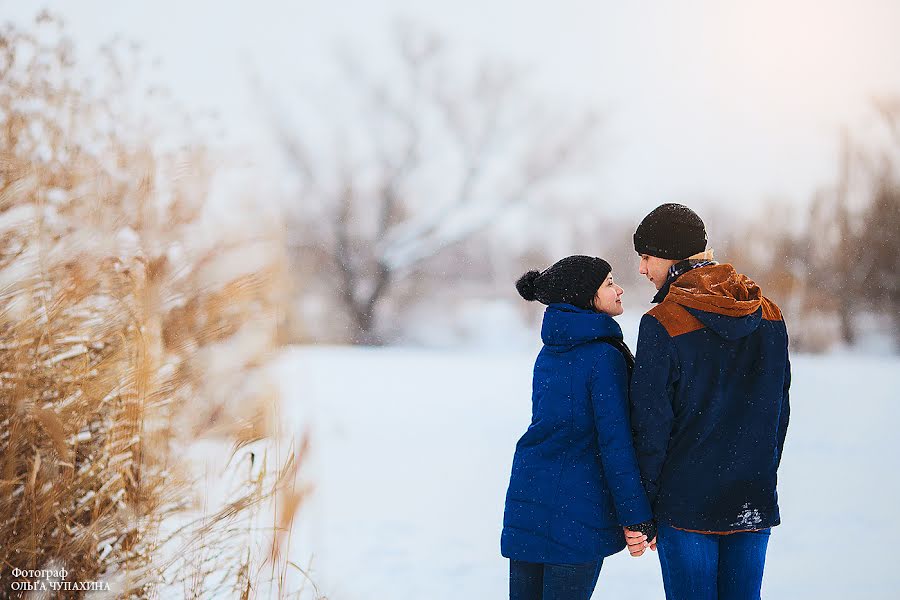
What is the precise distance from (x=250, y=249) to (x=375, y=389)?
5.29 m

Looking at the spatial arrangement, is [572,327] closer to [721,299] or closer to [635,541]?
[721,299]

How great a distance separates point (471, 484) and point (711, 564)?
11.8ft

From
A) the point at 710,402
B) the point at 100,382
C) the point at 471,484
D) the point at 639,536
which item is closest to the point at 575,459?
the point at 639,536

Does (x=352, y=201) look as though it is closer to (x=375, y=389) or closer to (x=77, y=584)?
(x=375, y=389)

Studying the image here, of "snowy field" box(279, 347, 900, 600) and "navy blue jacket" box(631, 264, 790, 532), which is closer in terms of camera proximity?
"navy blue jacket" box(631, 264, 790, 532)

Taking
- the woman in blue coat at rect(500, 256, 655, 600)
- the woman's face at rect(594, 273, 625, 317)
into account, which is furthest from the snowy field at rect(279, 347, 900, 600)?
the woman's face at rect(594, 273, 625, 317)

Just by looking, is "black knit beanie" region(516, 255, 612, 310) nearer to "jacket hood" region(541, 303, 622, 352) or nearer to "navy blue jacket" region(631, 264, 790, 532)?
"jacket hood" region(541, 303, 622, 352)

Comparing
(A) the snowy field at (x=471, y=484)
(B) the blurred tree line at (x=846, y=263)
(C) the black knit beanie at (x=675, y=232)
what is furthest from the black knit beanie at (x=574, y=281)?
(B) the blurred tree line at (x=846, y=263)

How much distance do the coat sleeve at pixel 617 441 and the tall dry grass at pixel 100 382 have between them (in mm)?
1048

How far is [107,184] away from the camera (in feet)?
9.50

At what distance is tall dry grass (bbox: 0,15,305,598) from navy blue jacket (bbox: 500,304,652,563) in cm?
88

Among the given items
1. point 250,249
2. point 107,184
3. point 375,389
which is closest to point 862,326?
point 375,389

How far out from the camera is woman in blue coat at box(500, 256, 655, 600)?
170 centimetres

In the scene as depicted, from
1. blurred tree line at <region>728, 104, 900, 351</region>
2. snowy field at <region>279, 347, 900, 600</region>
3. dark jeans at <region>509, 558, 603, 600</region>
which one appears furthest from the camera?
blurred tree line at <region>728, 104, 900, 351</region>
